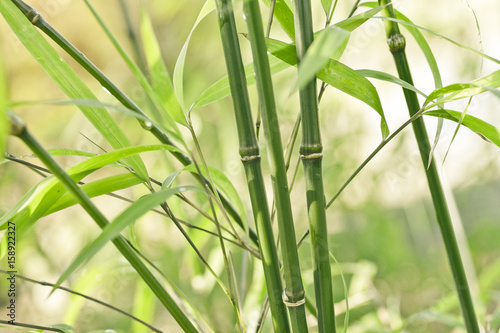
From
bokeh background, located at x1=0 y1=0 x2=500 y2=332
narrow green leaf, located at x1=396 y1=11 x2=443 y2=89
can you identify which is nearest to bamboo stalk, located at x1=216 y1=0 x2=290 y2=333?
narrow green leaf, located at x1=396 y1=11 x2=443 y2=89

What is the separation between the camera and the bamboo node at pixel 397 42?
0.28 meters

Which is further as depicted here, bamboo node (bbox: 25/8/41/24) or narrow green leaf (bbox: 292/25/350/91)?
bamboo node (bbox: 25/8/41/24)

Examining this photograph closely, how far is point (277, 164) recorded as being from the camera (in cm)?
21

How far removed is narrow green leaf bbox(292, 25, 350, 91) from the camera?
13 cm

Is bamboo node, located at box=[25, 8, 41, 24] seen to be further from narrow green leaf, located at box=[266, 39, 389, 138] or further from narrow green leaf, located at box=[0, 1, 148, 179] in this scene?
narrow green leaf, located at box=[266, 39, 389, 138]

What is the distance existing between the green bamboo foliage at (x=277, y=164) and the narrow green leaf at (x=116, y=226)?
0.05 m

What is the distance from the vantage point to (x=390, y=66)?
1.26m

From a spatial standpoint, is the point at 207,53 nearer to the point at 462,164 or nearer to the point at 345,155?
the point at 345,155

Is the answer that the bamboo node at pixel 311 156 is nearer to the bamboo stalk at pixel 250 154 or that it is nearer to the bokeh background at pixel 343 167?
the bamboo stalk at pixel 250 154

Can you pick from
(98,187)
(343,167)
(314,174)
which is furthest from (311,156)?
(343,167)

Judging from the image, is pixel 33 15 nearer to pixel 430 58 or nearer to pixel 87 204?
pixel 87 204

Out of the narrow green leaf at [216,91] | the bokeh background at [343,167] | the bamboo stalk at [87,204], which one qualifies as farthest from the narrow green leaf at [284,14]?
the bokeh background at [343,167]

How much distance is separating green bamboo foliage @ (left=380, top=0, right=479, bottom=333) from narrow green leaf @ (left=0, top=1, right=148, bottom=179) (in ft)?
0.56

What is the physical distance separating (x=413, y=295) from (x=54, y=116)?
1024 mm
